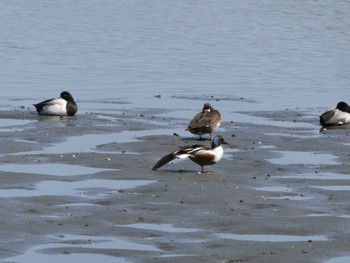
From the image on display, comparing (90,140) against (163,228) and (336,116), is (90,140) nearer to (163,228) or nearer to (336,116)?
(336,116)

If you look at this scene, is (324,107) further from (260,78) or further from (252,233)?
(252,233)

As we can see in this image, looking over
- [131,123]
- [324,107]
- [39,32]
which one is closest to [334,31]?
[39,32]

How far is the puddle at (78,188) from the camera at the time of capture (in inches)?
634

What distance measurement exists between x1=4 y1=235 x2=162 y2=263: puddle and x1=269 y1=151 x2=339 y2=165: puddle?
20.5 feet

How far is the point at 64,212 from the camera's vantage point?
14.9 metres

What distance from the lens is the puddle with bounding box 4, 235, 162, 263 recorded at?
12578mm

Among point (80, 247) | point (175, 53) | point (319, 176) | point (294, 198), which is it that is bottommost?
point (175, 53)

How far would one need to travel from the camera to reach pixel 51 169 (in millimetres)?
18125

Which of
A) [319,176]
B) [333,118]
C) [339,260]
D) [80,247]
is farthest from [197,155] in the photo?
[333,118]

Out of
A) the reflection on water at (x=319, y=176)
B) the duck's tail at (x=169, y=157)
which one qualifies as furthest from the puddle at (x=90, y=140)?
the reflection on water at (x=319, y=176)

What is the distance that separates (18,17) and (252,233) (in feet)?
146

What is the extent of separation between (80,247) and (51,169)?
203 inches

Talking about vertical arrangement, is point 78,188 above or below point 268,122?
above

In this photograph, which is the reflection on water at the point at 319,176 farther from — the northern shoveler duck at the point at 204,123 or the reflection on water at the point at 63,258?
the reflection on water at the point at 63,258
